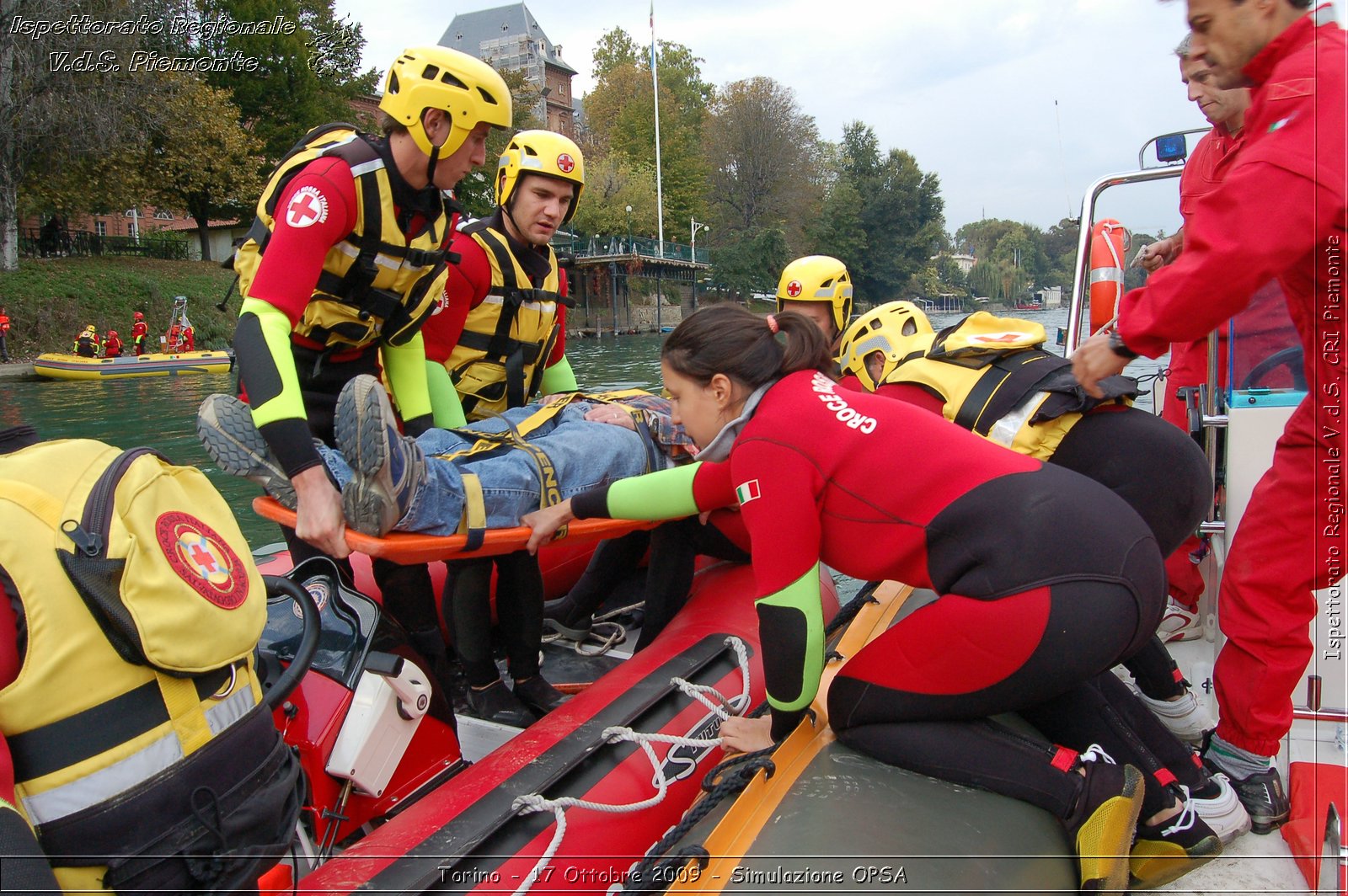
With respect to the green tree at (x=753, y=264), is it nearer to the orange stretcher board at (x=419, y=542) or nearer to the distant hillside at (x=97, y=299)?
the distant hillside at (x=97, y=299)

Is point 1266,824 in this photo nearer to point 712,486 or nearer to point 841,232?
point 712,486

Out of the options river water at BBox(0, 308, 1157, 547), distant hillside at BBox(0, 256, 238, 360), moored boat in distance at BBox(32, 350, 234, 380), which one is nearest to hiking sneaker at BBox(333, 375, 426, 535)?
river water at BBox(0, 308, 1157, 547)

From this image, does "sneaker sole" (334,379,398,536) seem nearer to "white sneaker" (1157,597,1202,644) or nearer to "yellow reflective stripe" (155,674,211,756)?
"yellow reflective stripe" (155,674,211,756)

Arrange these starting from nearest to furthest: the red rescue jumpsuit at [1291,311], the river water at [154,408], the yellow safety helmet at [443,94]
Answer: the red rescue jumpsuit at [1291,311], the yellow safety helmet at [443,94], the river water at [154,408]

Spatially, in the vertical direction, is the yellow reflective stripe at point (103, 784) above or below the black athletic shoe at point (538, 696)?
above

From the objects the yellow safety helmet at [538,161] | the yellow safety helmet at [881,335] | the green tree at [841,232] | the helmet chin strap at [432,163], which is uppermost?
the green tree at [841,232]

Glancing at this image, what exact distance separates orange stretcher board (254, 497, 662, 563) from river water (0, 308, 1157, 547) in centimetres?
420

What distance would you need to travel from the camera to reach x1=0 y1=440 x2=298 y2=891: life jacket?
4.17ft

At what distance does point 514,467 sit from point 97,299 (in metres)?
27.0

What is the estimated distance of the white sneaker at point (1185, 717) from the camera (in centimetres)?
242

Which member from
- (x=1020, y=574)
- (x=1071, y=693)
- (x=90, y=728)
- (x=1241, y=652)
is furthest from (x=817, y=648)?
(x=90, y=728)

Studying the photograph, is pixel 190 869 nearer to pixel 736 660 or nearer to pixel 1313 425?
pixel 736 660

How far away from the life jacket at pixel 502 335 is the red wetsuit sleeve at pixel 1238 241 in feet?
7.83

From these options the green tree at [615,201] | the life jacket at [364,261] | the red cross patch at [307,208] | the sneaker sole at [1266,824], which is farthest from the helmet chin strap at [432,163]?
the green tree at [615,201]
